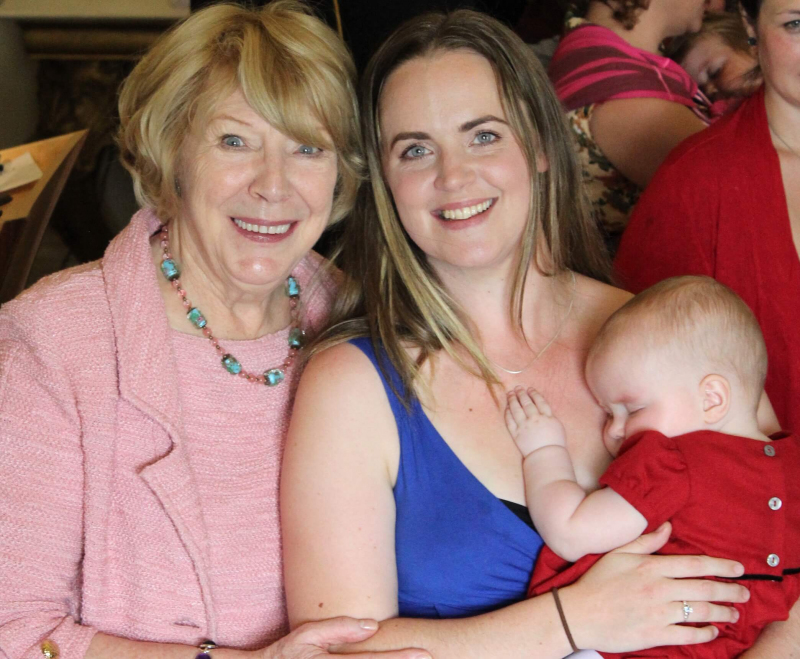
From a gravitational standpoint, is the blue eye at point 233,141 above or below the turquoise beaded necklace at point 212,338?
above

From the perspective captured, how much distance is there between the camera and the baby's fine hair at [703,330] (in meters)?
1.59

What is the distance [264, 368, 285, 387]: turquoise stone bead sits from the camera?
187cm

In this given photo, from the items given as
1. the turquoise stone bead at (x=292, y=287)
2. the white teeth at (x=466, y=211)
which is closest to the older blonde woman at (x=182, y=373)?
the turquoise stone bead at (x=292, y=287)

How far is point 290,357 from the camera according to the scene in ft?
6.37

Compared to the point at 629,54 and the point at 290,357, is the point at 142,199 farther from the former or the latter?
the point at 629,54

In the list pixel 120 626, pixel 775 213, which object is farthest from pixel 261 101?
pixel 775 213

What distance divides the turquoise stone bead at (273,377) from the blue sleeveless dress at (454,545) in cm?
34

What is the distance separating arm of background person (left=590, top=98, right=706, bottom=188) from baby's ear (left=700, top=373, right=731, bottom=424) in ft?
4.12

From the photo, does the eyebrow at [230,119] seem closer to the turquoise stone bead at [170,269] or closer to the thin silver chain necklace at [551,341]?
the turquoise stone bead at [170,269]

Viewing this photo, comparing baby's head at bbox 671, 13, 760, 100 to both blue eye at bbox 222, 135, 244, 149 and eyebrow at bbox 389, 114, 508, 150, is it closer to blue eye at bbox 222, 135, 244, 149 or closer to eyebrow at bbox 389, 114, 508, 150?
eyebrow at bbox 389, 114, 508, 150

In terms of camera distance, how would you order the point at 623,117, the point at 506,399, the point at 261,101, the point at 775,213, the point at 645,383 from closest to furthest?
the point at 645,383
the point at 261,101
the point at 506,399
the point at 775,213
the point at 623,117

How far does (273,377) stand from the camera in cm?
188

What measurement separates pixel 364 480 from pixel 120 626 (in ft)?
1.67

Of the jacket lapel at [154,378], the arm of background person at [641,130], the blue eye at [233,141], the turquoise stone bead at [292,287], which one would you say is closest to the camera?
the jacket lapel at [154,378]
